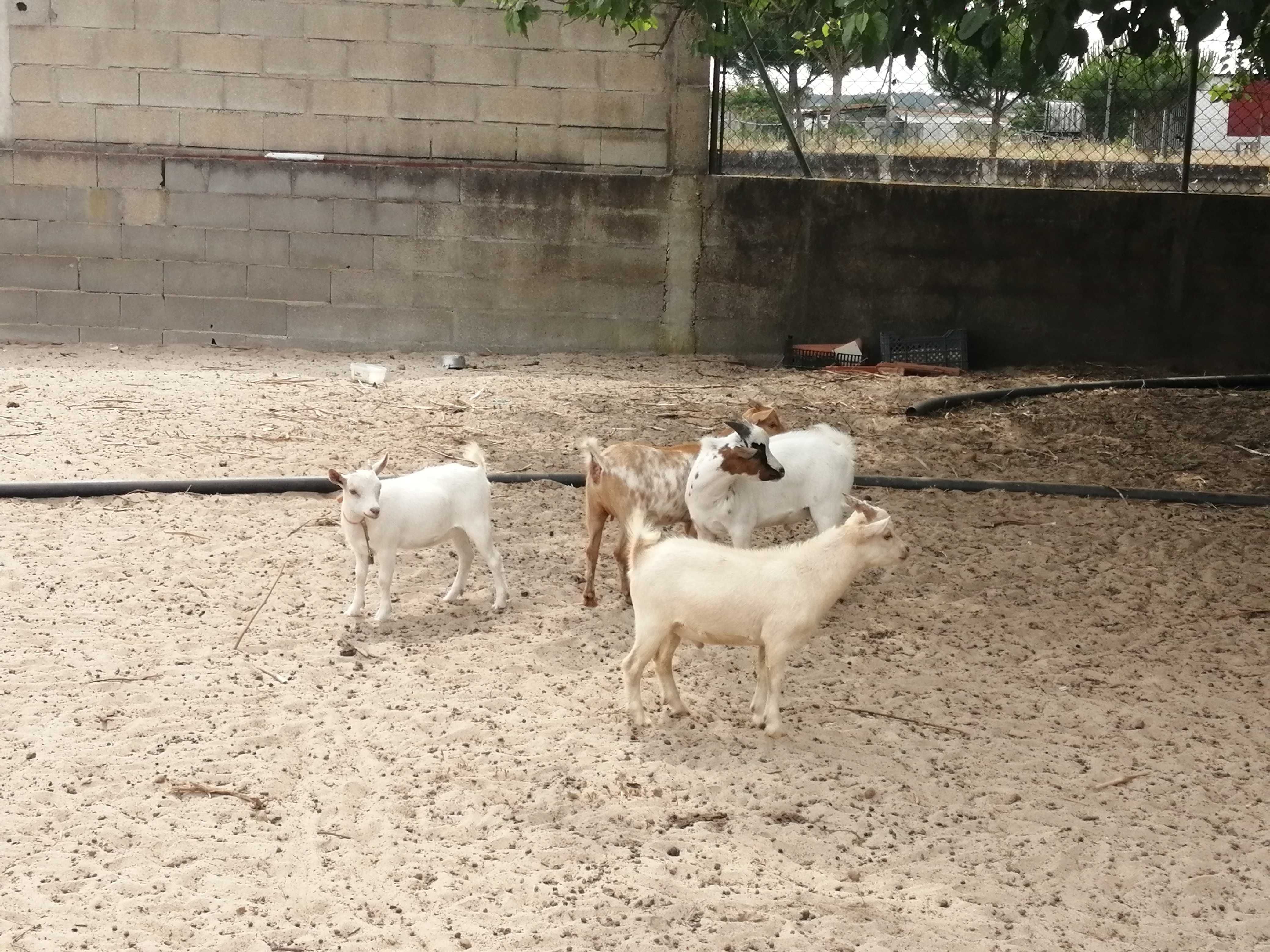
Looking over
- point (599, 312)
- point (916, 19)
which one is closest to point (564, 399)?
point (599, 312)

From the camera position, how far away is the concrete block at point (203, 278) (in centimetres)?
1175

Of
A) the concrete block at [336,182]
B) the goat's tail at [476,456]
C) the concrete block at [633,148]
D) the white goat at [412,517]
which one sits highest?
the concrete block at [633,148]

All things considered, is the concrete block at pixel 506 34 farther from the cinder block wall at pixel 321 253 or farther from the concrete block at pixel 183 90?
the concrete block at pixel 183 90

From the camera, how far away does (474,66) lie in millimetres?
11422

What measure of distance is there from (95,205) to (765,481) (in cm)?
807

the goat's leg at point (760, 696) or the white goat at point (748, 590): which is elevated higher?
the white goat at point (748, 590)

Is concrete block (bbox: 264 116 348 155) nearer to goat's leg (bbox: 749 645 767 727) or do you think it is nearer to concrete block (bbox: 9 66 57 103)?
concrete block (bbox: 9 66 57 103)

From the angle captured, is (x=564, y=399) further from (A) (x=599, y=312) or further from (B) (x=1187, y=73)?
(B) (x=1187, y=73)

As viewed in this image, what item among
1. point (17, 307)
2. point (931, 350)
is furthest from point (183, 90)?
point (931, 350)

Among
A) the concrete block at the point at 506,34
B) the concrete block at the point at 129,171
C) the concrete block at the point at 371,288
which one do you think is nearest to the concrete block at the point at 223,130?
the concrete block at the point at 129,171

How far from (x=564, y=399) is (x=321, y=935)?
21.3 feet

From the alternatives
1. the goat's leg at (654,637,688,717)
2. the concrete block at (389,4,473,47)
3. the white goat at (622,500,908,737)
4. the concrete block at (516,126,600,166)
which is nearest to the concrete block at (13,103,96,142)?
the concrete block at (389,4,473,47)

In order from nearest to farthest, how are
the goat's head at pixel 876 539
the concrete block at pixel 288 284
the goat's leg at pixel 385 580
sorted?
the goat's head at pixel 876 539
the goat's leg at pixel 385 580
the concrete block at pixel 288 284

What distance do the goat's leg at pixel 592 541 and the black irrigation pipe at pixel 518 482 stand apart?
66.3 inches
